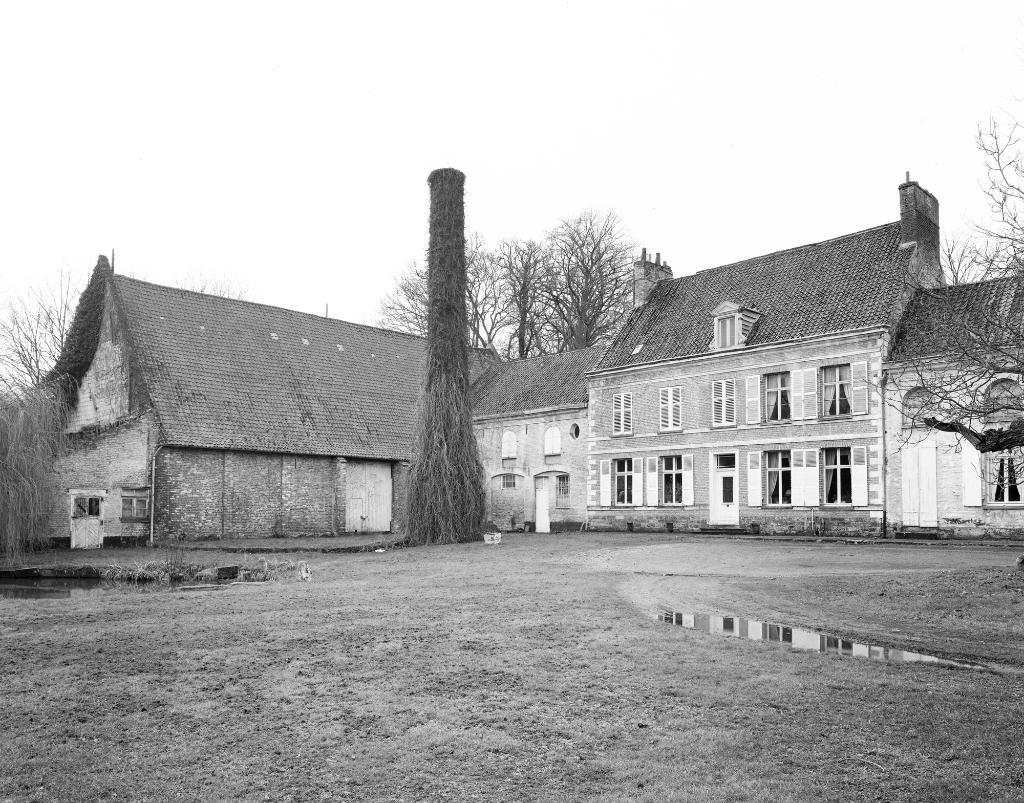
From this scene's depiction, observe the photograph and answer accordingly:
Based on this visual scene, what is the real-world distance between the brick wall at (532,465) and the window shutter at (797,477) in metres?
8.42

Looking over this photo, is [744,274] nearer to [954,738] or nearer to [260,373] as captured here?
[260,373]

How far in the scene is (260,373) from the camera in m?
32.9

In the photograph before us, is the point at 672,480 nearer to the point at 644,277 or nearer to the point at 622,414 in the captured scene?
the point at 622,414

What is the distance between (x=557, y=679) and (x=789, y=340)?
827 inches

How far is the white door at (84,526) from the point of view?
1003 inches

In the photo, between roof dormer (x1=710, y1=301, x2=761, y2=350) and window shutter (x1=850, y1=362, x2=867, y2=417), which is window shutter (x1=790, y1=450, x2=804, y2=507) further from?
roof dormer (x1=710, y1=301, x2=761, y2=350)

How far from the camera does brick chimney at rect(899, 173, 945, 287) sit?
26469 mm

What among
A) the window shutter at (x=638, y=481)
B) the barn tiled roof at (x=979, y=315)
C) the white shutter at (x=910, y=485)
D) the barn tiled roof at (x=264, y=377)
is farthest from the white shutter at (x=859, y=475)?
A: the barn tiled roof at (x=264, y=377)

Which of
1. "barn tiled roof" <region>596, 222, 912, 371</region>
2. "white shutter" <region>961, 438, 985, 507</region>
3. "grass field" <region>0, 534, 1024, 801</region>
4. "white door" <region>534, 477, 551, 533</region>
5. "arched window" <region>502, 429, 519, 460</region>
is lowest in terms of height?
"grass field" <region>0, 534, 1024, 801</region>

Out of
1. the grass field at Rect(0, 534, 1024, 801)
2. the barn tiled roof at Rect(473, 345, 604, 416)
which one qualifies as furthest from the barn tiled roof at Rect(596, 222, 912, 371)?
the grass field at Rect(0, 534, 1024, 801)

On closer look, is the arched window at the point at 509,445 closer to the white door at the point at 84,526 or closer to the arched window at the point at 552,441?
the arched window at the point at 552,441

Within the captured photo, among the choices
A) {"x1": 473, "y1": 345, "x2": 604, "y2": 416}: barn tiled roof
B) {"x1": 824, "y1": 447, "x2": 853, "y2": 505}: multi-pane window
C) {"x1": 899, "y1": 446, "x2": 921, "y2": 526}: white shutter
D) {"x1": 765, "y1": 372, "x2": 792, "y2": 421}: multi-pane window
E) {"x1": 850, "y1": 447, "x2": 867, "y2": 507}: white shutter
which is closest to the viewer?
{"x1": 899, "y1": 446, "x2": 921, "y2": 526}: white shutter

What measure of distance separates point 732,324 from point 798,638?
2006 cm

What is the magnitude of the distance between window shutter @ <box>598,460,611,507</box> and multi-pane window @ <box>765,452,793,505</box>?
614 cm
